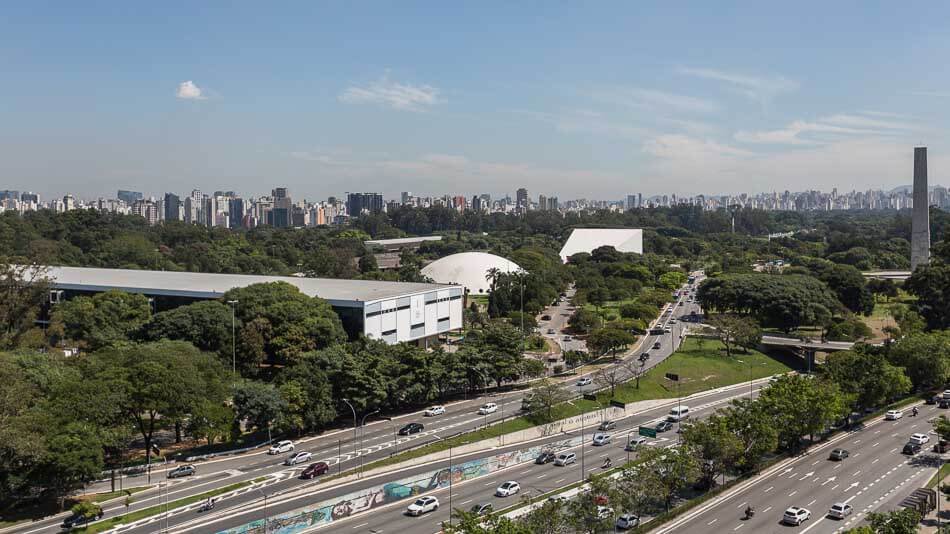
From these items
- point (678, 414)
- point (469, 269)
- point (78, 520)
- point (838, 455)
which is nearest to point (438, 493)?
point (78, 520)

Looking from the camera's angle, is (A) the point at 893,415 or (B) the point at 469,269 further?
(B) the point at 469,269

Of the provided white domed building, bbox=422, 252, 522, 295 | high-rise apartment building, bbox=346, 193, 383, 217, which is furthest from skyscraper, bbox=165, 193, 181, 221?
white domed building, bbox=422, 252, 522, 295

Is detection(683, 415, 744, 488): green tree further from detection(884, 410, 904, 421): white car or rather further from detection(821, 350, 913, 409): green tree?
detection(884, 410, 904, 421): white car

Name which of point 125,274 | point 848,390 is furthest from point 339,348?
point 125,274

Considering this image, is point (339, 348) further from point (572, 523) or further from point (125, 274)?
point (125, 274)

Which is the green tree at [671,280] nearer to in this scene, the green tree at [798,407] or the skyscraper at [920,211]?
the skyscraper at [920,211]

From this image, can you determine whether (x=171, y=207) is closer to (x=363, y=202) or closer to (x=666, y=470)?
(x=363, y=202)

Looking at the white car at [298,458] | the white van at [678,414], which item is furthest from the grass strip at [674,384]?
the white van at [678,414]
